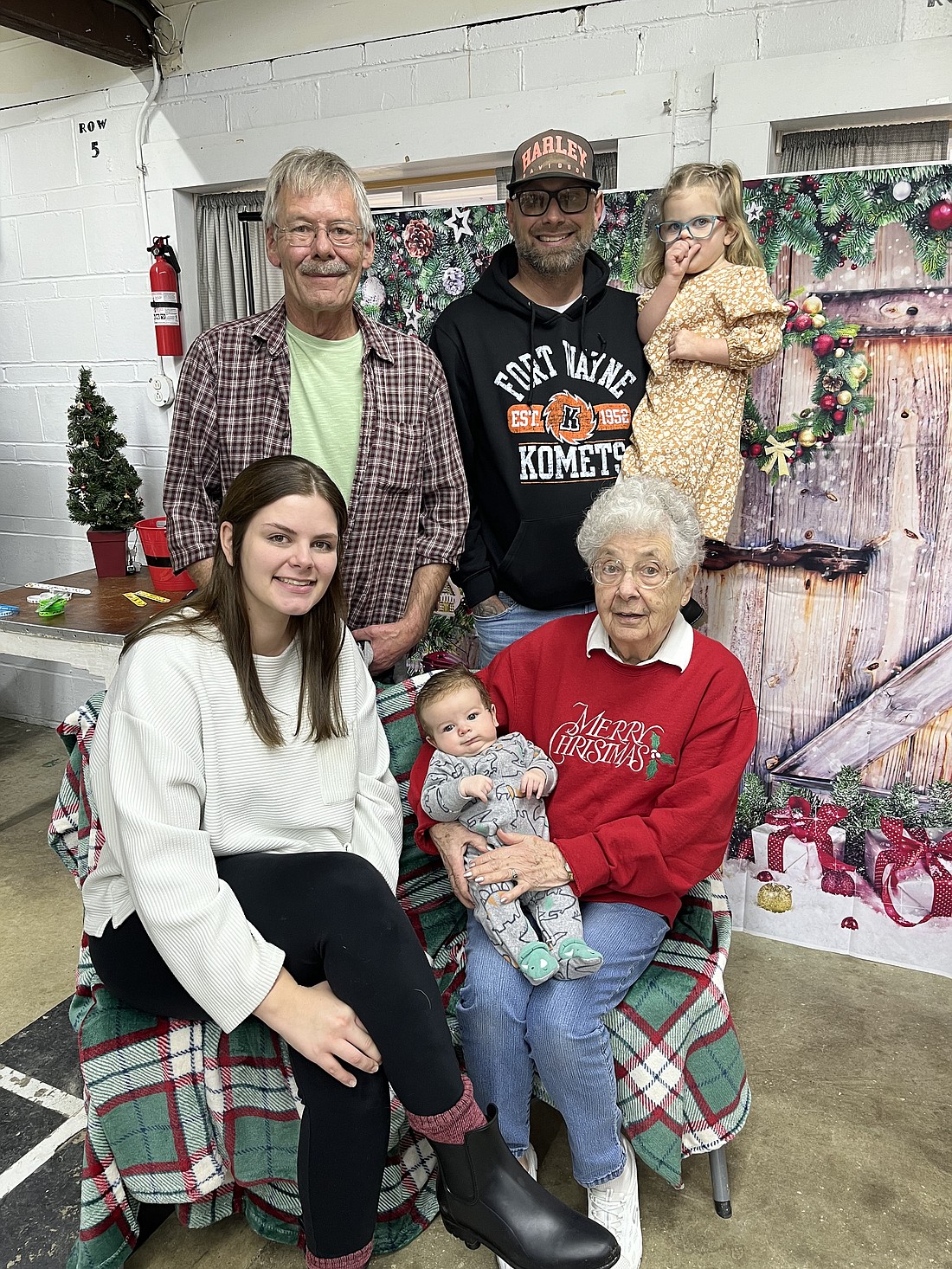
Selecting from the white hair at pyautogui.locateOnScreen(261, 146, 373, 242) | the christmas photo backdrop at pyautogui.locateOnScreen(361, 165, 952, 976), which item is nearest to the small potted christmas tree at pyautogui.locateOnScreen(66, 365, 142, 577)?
the christmas photo backdrop at pyautogui.locateOnScreen(361, 165, 952, 976)

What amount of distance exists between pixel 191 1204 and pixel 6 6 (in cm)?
328

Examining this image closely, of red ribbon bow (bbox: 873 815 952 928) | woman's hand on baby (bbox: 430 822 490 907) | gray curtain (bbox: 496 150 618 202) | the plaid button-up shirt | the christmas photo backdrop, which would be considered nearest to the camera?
woman's hand on baby (bbox: 430 822 490 907)

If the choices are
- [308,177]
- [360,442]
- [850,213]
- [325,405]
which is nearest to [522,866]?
[360,442]

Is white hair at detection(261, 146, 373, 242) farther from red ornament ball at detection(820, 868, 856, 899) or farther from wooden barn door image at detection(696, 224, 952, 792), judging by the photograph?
red ornament ball at detection(820, 868, 856, 899)

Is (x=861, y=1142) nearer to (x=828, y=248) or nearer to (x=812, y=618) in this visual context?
(x=812, y=618)

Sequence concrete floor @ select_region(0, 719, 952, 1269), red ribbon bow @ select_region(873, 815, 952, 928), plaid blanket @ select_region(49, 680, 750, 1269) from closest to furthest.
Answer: plaid blanket @ select_region(49, 680, 750, 1269)
concrete floor @ select_region(0, 719, 952, 1269)
red ribbon bow @ select_region(873, 815, 952, 928)

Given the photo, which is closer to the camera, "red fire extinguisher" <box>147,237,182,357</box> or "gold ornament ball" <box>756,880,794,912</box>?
"gold ornament ball" <box>756,880,794,912</box>

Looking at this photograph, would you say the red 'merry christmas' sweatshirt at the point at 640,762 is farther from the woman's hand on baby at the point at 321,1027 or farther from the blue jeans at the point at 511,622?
the woman's hand on baby at the point at 321,1027

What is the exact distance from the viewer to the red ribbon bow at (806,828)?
261 centimetres

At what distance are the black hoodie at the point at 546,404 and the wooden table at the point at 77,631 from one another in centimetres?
114

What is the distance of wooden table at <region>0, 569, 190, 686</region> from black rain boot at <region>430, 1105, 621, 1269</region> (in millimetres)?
1573

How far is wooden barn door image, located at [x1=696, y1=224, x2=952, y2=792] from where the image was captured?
2.34 meters

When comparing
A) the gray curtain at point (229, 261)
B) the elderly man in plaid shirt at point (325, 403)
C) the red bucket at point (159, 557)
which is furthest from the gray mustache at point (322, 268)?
the gray curtain at point (229, 261)

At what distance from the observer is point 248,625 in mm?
1693
